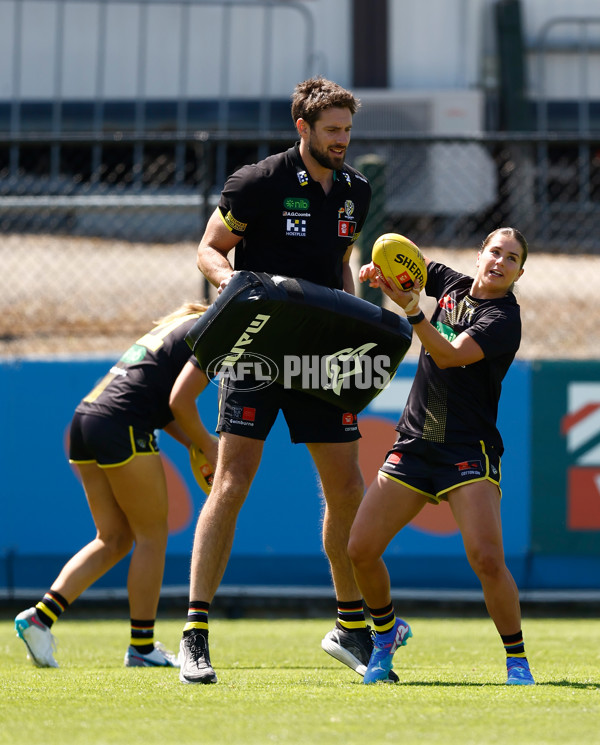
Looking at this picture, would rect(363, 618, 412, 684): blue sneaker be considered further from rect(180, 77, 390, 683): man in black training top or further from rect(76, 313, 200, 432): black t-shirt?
rect(76, 313, 200, 432): black t-shirt

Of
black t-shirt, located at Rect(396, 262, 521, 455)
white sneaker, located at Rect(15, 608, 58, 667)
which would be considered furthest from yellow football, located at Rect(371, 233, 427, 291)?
white sneaker, located at Rect(15, 608, 58, 667)

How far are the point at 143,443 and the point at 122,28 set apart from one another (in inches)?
433

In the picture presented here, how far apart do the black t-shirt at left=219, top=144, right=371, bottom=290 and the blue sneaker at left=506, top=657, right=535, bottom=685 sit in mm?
1685

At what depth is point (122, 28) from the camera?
14.9 metres

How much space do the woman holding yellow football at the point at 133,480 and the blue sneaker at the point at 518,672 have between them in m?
1.69

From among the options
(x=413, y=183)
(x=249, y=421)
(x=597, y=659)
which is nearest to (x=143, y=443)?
(x=249, y=421)

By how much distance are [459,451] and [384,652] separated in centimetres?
88

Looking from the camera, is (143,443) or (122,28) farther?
(122,28)

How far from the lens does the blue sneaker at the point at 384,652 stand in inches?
170

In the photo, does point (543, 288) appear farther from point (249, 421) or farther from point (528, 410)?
point (249, 421)

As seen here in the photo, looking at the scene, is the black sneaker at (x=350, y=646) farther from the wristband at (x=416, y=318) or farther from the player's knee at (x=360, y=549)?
the wristband at (x=416, y=318)

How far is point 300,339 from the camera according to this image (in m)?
4.25

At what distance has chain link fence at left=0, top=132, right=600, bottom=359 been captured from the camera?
28.8ft

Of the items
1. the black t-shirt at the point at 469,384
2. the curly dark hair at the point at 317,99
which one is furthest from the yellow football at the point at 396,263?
the curly dark hair at the point at 317,99
